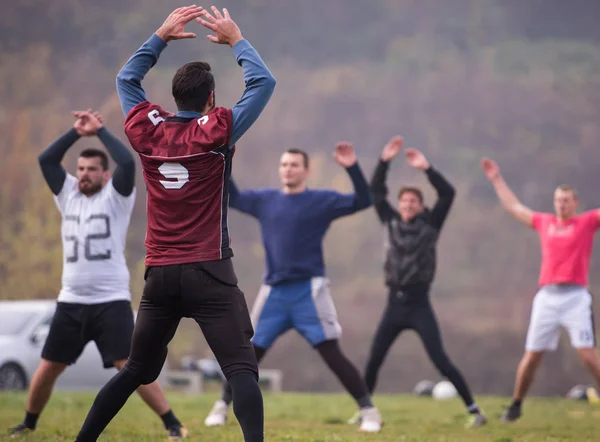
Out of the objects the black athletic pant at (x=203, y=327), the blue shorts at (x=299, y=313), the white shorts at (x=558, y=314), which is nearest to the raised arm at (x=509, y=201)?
the white shorts at (x=558, y=314)

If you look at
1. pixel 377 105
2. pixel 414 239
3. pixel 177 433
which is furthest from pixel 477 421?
pixel 377 105

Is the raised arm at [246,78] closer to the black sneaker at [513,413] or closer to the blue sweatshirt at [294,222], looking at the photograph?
the blue sweatshirt at [294,222]

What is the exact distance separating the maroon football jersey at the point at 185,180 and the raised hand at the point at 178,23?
467mm

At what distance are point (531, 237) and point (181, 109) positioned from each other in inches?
968

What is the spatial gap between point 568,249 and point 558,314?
0.66 m

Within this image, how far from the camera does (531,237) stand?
28.4 meters

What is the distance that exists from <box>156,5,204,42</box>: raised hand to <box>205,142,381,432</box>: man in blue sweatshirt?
3077mm

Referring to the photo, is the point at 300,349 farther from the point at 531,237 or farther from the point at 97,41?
the point at 97,41

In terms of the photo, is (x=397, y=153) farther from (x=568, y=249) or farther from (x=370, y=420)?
(x=370, y=420)

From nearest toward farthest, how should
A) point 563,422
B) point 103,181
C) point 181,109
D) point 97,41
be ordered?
point 181,109 < point 103,181 < point 563,422 < point 97,41

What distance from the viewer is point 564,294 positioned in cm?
916

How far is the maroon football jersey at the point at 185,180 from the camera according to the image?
4.91m

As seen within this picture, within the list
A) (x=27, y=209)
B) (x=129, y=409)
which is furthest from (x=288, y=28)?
(x=129, y=409)

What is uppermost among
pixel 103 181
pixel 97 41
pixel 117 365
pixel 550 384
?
pixel 97 41
